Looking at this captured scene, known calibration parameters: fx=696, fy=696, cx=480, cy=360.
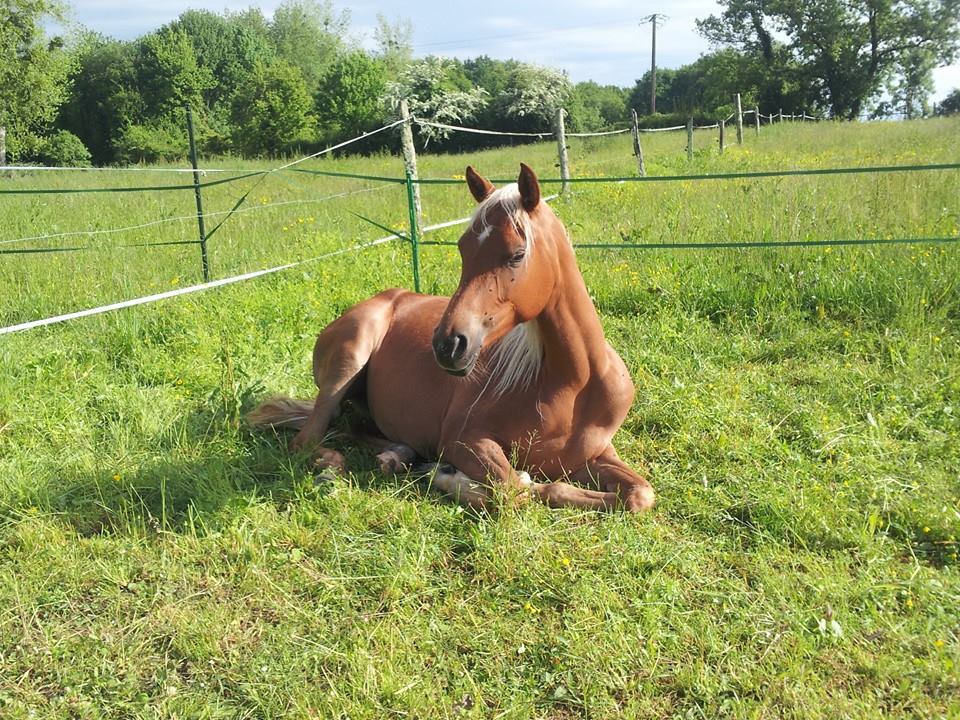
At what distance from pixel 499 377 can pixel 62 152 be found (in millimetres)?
40710

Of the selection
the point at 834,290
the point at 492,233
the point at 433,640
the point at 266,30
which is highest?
the point at 266,30

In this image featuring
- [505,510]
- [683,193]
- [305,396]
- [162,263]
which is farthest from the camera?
[683,193]

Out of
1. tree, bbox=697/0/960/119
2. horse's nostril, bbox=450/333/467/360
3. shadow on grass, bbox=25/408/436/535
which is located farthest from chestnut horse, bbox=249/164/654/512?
tree, bbox=697/0/960/119

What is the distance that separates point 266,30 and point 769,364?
228 ft

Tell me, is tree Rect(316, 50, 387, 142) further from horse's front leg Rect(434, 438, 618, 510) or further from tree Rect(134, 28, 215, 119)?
horse's front leg Rect(434, 438, 618, 510)

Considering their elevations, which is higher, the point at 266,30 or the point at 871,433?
the point at 266,30

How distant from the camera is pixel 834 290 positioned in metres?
5.16

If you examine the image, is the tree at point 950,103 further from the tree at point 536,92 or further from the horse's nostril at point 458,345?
the horse's nostril at point 458,345

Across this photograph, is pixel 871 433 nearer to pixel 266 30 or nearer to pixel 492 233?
pixel 492 233

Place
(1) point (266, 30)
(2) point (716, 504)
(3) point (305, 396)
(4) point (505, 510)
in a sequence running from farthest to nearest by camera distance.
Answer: (1) point (266, 30) < (3) point (305, 396) < (2) point (716, 504) < (4) point (505, 510)

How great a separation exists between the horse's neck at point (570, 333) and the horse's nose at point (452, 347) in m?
0.52

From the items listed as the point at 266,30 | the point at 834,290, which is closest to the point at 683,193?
the point at 834,290

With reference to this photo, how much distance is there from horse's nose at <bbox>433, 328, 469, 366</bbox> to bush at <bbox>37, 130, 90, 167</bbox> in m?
39.1

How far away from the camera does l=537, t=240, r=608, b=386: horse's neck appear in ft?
9.08
